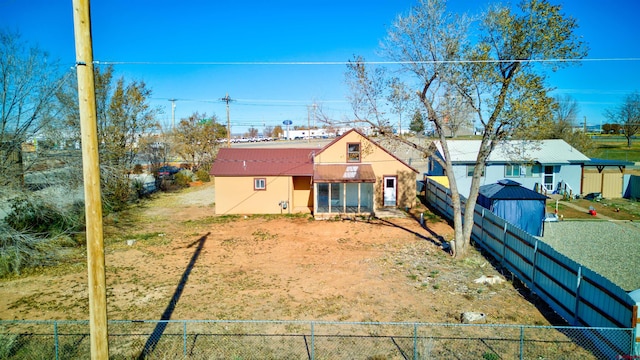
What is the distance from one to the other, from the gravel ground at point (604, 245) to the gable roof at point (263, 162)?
14.1m

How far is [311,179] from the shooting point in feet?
84.8

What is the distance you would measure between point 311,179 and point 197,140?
26.2 metres

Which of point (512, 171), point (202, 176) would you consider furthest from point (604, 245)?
point (202, 176)

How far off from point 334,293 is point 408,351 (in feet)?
12.8

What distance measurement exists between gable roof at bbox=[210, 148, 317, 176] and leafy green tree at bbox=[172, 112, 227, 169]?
2139 cm

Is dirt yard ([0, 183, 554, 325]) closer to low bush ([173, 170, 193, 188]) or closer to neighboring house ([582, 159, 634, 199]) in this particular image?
neighboring house ([582, 159, 634, 199])

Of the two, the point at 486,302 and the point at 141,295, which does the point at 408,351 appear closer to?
the point at 486,302

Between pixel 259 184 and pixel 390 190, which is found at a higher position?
pixel 259 184

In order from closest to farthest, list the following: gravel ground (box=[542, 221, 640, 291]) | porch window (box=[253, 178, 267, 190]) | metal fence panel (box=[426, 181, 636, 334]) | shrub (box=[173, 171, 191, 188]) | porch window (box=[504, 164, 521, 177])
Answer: metal fence panel (box=[426, 181, 636, 334]), gravel ground (box=[542, 221, 640, 291]), porch window (box=[253, 178, 267, 190]), porch window (box=[504, 164, 521, 177]), shrub (box=[173, 171, 191, 188])

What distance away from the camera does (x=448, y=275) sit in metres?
14.0

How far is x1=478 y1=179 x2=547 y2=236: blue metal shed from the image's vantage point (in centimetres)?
1909

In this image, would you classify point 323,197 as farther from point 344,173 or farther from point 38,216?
point 38,216

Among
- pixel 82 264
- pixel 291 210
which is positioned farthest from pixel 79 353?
pixel 291 210

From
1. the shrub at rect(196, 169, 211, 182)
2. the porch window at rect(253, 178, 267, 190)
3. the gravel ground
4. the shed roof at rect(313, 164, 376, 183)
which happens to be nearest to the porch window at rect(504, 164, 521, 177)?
the gravel ground
